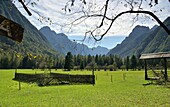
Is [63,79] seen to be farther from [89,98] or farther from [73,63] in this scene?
[73,63]

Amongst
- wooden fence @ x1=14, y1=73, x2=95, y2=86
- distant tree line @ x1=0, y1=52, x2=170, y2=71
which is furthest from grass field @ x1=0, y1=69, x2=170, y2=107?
distant tree line @ x1=0, y1=52, x2=170, y2=71

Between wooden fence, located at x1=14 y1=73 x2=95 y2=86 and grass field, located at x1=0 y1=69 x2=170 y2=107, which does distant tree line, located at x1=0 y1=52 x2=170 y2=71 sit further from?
grass field, located at x1=0 y1=69 x2=170 y2=107

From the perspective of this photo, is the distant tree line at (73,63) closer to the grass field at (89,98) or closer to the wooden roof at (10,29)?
the grass field at (89,98)

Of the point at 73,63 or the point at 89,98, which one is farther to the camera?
the point at 73,63

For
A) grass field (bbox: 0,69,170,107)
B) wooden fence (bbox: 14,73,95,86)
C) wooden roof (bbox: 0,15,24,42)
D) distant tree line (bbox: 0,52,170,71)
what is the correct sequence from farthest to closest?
1. distant tree line (bbox: 0,52,170,71)
2. wooden fence (bbox: 14,73,95,86)
3. grass field (bbox: 0,69,170,107)
4. wooden roof (bbox: 0,15,24,42)

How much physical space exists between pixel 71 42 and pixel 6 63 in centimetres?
12681

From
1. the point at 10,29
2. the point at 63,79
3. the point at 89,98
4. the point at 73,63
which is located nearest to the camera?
the point at 10,29

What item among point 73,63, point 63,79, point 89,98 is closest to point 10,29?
point 89,98

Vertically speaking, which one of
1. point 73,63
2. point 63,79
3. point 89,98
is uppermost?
point 73,63

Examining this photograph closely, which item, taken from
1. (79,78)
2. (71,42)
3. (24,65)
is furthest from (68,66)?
(71,42)

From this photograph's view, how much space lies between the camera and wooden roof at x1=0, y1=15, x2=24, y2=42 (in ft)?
10.4

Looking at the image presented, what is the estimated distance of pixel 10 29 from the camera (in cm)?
325

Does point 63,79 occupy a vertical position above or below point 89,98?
above

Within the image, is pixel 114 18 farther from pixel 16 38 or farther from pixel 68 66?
pixel 68 66
